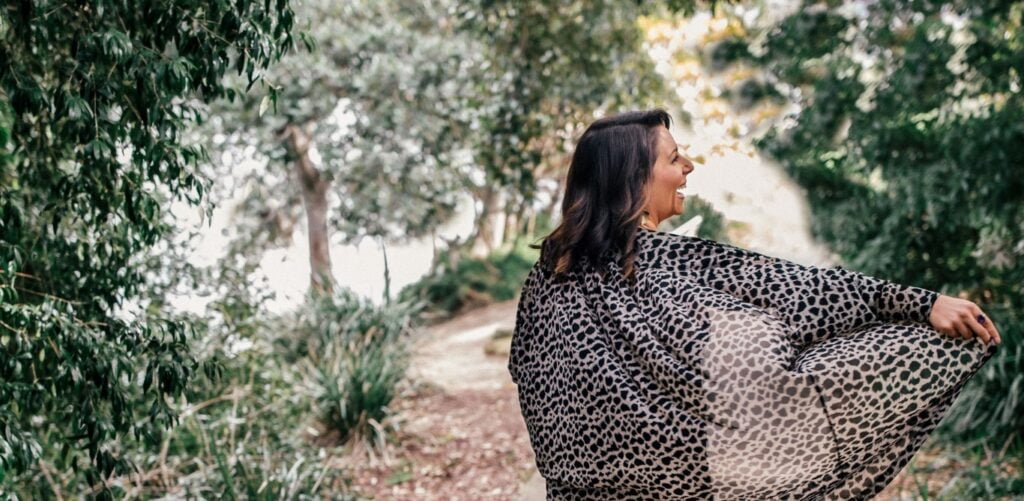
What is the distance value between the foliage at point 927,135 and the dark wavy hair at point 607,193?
346cm

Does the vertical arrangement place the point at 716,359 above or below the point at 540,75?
below

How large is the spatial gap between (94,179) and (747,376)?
239 centimetres

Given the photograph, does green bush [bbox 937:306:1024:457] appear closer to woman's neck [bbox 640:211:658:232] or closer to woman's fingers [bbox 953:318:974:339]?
woman's fingers [bbox 953:318:974:339]

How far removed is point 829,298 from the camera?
2.48 m

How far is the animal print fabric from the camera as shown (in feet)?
7.91

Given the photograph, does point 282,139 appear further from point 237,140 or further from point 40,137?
point 40,137

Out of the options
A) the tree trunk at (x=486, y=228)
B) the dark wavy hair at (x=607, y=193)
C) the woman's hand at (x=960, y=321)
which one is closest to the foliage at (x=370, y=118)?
the tree trunk at (x=486, y=228)

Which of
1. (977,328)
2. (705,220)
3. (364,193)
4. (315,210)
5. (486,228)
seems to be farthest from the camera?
(486,228)

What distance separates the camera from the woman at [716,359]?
241 cm

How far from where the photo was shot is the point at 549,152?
7836mm

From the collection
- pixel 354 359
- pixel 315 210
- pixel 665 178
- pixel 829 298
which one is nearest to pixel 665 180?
pixel 665 178

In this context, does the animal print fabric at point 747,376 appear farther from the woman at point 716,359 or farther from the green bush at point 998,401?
the green bush at point 998,401

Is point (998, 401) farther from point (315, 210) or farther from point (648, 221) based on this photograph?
point (315, 210)

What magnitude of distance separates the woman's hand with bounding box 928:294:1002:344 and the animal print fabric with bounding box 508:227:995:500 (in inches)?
1.2
